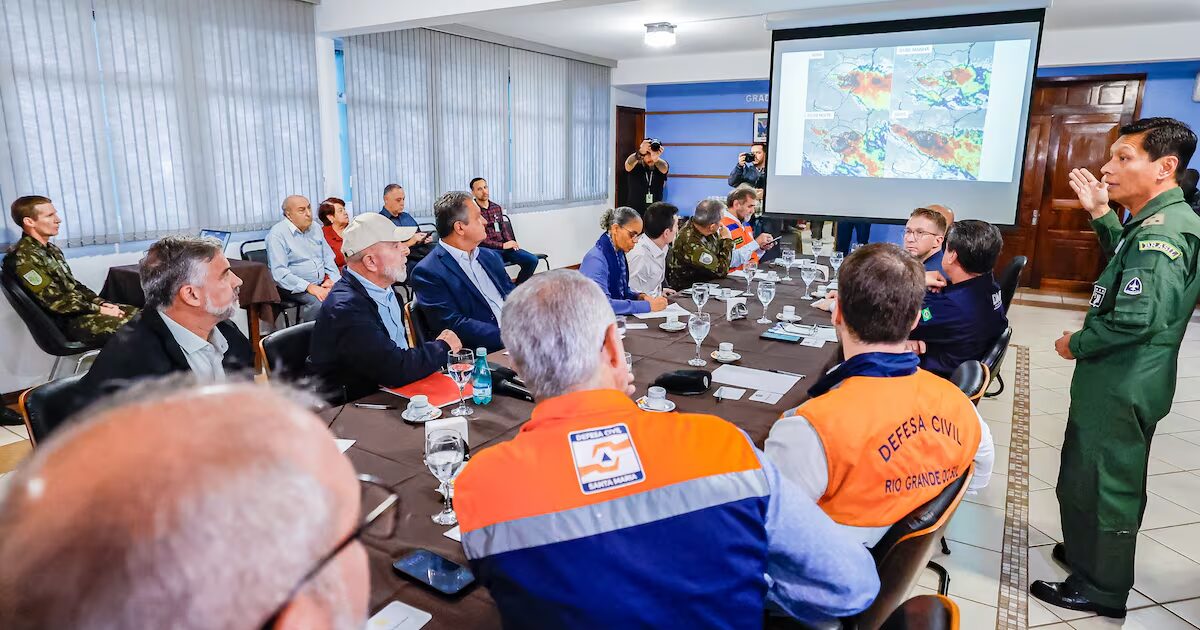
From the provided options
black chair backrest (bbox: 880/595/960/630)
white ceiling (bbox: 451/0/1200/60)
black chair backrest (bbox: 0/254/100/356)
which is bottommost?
black chair backrest (bbox: 0/254/100/356)

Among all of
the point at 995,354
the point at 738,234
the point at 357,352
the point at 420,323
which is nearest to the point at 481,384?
the point at 357,352

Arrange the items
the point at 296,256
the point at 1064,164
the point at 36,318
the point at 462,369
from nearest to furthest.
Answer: the point at 462,369, the point at 36,318, the point at 296,256, the point at 1064,164

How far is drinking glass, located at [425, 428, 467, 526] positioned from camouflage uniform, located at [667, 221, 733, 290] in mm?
3516

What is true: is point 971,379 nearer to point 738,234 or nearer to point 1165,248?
point 1165,248

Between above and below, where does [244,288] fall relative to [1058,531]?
above

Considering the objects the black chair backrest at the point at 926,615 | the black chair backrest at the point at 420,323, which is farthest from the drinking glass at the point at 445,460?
the black chair backrest at the point at 420,323

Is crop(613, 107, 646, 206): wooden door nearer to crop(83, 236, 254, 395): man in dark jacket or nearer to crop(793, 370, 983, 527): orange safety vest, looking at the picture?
crop(83, 236, 254, 395): man in dark jacket

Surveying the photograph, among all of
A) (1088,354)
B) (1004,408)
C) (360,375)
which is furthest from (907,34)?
(360,375)

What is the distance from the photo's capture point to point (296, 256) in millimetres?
5242

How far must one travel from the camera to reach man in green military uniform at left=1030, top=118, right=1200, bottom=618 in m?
2.21

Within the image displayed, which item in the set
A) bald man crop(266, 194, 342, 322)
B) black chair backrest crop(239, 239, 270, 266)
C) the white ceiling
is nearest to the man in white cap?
bald man crop(266, 194, 342, 322)

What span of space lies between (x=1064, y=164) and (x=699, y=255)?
5739 millimetres

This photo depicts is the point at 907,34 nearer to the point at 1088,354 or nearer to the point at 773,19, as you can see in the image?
the point at 773,19

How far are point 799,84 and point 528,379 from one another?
521cm
